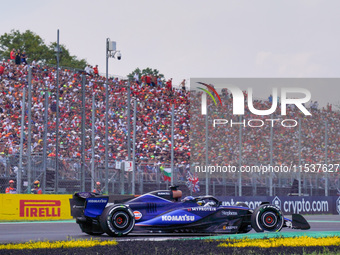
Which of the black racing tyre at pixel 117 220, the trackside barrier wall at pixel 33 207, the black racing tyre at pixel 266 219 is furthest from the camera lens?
the trackside barrier wall at pixel 33 207

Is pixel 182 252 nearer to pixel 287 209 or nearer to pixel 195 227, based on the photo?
pixel 195 227

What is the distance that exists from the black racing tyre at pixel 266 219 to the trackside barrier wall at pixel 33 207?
10974mm

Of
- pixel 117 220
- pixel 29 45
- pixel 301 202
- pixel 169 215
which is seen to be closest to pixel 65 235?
pixel 117 220

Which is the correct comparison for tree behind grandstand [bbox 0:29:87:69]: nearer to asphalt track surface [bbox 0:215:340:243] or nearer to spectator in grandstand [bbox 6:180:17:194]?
spectator in grandstand [bbox 6:180:17:194]

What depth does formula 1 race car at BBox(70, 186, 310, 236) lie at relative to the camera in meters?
13.8

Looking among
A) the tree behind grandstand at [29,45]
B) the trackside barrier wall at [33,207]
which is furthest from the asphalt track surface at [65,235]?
the tree behind grandstand at [29,45]

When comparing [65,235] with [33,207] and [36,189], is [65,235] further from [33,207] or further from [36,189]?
[36,189]

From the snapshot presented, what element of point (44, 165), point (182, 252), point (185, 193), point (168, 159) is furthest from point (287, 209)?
point (182, 252)

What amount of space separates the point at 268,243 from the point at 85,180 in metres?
16.1

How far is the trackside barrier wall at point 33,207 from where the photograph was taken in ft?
74.4

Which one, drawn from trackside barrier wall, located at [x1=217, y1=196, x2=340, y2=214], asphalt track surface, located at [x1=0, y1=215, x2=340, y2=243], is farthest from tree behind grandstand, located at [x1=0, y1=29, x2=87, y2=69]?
asphalt track surface, located at [x1=0, y1=215, x2=340, y2=243]

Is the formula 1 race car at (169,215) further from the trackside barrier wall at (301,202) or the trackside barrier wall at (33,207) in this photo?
→ the trackside barrier wall at (301,202)

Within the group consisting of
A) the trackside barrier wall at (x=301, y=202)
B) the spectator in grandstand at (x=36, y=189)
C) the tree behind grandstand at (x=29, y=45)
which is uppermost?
the tree behind grandstand at (x=29, y=45)

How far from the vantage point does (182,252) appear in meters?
9.70
